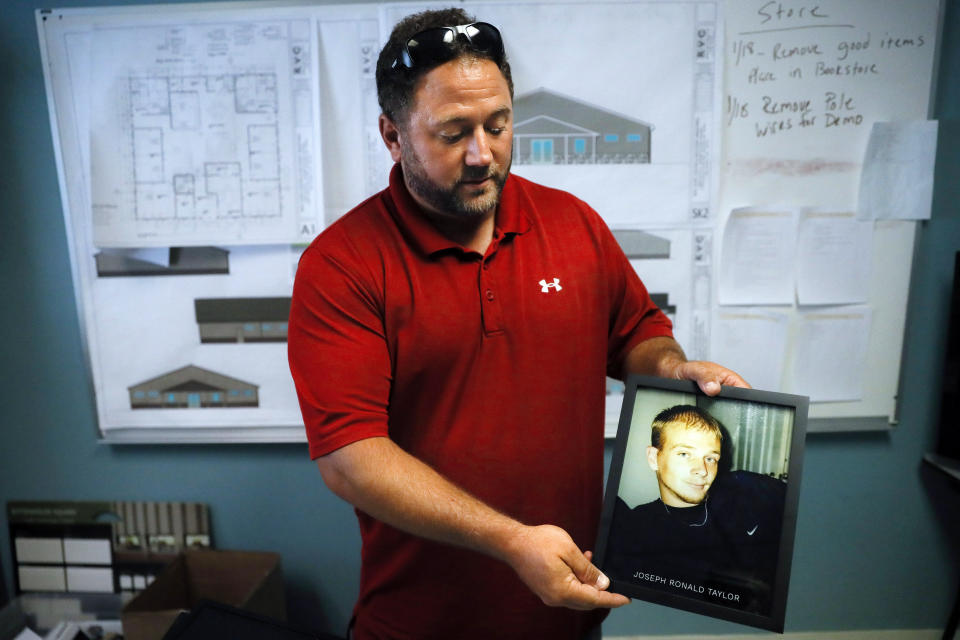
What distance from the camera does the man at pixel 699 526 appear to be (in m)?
0.83

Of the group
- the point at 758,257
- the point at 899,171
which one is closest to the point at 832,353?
the point at 758,257

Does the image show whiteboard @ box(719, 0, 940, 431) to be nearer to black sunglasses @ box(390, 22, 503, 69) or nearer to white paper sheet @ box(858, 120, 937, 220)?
white paper sheet @ box(858, 120, 937, 220)

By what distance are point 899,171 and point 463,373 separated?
1.35m

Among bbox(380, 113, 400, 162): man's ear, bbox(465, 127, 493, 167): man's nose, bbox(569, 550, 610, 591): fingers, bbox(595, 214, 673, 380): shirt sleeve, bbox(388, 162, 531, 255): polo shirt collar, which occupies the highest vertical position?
bbox(380, 113, 400, 162): man's ear

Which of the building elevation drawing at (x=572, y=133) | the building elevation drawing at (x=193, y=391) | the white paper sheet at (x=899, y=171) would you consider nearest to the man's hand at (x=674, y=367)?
the building elevation drawing at (x=572, y=133)

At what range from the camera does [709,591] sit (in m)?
0.84

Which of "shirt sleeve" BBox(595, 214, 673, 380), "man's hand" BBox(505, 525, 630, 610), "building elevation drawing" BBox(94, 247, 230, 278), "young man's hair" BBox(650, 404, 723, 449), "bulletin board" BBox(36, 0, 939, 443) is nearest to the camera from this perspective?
"man's hand" BBox(505, 525, 630, 610)

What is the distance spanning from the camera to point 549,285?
37.9 inches

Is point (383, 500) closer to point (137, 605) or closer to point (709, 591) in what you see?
point (709, 591)

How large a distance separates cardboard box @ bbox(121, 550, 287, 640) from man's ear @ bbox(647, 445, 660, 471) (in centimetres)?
115

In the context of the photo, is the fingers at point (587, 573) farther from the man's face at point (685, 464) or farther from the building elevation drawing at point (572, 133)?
the building elevation drawing at point (572, 133)

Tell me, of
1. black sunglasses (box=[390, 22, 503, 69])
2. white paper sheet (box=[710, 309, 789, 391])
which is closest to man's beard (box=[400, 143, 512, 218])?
black sunglasses (box=[390, 22, 503, 69])

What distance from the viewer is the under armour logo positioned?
0.96 metres

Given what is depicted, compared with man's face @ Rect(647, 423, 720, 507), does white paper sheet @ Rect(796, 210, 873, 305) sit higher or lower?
higher
